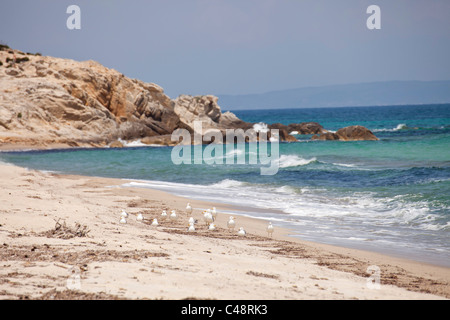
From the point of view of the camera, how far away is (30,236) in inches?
299

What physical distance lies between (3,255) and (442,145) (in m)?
33.8

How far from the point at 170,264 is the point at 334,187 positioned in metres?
13.6

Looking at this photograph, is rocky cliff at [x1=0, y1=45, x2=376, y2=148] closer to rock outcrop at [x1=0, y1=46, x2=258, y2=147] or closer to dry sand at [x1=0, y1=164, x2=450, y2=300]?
rock outcrop at [x1=0, y1=46, x2=258, y2=147]

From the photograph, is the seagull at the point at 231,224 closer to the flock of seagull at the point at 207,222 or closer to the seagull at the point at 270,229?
the flock of seagull at the point at 207,222

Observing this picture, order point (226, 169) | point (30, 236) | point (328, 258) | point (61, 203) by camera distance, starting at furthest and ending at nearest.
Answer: point (226, 169), point (61, 203), point (328, 258), point (30, 236)

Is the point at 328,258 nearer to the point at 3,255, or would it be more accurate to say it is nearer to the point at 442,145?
the point at 3,255

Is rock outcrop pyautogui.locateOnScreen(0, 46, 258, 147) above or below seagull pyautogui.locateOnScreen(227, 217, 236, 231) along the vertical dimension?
above

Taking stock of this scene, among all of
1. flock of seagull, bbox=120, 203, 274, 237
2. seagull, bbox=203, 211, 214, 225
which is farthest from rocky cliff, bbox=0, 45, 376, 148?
seagull, bbox=203, 211, 214, 225

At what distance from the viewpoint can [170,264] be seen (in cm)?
633

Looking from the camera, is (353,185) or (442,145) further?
(442,145)

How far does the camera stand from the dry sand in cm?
526

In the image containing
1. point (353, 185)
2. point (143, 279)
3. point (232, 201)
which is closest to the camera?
point (143, 279)

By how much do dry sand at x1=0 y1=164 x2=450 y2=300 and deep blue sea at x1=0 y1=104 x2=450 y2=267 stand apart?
1650 millimetres
